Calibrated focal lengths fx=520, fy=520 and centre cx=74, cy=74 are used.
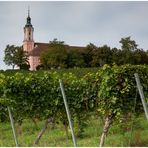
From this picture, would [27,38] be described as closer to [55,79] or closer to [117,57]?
[117,57]

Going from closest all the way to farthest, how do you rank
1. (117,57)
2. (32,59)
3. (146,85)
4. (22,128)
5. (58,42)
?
1. (146,85)
2. (22,128)
3. (117,57)
4. (58,42)
5. (32,59)

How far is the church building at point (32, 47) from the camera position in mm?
105100

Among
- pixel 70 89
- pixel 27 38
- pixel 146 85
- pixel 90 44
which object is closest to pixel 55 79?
pixel 70 89

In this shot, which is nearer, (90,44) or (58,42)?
(90,44)

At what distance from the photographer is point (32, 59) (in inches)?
4205

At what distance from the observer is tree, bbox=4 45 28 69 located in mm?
84625

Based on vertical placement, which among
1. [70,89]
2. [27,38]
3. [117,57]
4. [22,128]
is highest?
[27,38]

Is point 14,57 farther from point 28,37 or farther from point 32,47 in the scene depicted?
point 28,37

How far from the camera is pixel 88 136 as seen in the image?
12133mm

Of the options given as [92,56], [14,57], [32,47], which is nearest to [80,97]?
[92,56]

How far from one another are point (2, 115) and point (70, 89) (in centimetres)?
164

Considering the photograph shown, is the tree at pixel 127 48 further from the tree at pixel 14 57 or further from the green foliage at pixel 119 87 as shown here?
the green foliage at pixel 119 87

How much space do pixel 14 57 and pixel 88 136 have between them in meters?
72.7

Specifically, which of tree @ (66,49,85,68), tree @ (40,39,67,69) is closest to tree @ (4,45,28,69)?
tree @ (40,39,67,69)
